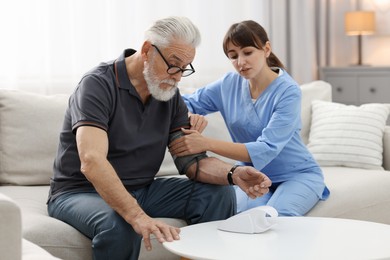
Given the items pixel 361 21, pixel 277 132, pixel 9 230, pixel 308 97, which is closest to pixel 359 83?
pixel 361 21

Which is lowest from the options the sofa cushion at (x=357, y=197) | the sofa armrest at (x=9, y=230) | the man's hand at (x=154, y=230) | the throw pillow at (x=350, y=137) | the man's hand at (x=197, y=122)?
the sofa cushion at (x=357, y=197)

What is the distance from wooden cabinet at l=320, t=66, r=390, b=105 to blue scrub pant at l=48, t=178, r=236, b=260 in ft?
8.95

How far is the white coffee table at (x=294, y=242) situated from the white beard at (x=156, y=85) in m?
0.45

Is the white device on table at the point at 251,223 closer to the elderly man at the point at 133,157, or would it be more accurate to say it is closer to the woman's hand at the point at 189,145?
the elderly man at the point at 133,157

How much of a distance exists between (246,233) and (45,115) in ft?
3.95

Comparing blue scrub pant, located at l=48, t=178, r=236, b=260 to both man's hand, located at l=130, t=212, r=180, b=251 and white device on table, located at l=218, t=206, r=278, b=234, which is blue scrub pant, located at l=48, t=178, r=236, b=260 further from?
white device on table, located at l=218, t=206, r=278, b=234

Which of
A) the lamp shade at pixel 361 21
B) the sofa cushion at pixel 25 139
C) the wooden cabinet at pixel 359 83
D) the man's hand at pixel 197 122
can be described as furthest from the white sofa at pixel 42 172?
the lamp shade at pixel 361 21

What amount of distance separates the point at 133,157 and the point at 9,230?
43.5 inches

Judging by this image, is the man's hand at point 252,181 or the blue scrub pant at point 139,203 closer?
the blue scrub pant at point 139,203

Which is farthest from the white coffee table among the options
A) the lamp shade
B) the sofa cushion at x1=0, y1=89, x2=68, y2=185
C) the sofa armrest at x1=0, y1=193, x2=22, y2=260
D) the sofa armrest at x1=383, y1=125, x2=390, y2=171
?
the lamp shade

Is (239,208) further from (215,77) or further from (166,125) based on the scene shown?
(215,77)

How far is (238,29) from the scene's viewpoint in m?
2.85

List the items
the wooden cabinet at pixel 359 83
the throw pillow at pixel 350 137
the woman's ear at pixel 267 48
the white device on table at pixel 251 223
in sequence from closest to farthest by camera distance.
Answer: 1. the white device on table at pixel 251 223
2. the woman's ear at pixel 267 48
3. the throw pillow at pixel 350 137
4. the wooden cabinet at pixel 359 83

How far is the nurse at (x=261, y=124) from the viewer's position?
9.21 ft
